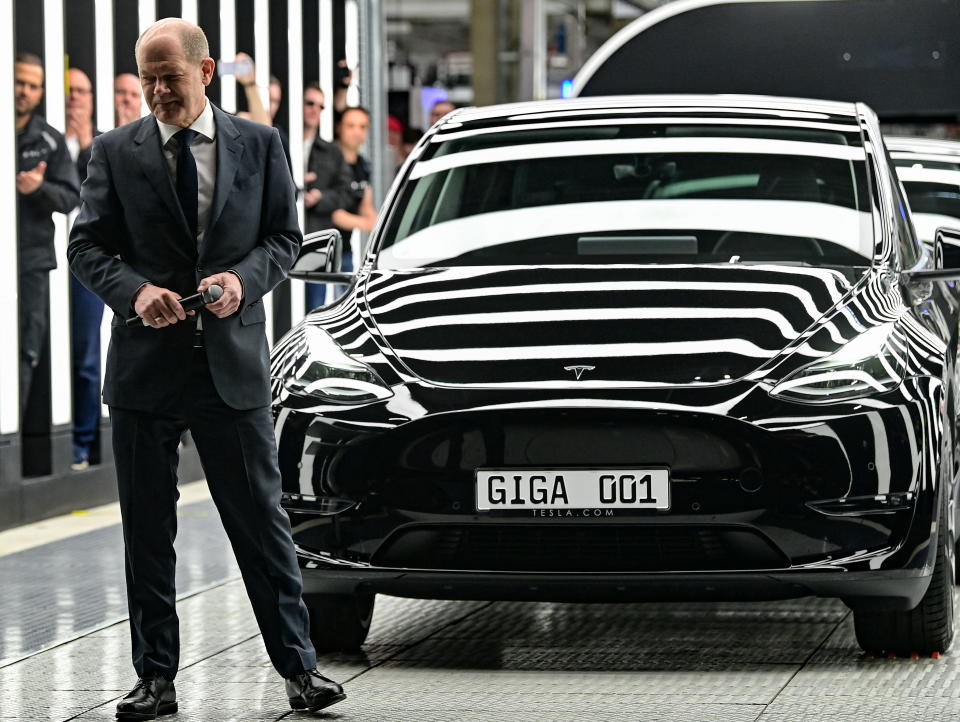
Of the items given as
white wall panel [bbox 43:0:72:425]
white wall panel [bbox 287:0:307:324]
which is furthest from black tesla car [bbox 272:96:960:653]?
white wall panel [bbox 287:0:307:324]

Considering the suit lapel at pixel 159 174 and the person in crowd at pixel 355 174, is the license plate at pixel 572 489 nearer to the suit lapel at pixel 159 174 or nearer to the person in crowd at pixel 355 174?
the suit lapel at pixel 159 174

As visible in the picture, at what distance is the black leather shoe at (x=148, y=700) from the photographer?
4.90 metres

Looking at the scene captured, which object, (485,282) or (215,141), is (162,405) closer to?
(215,141)

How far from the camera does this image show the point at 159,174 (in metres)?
4.81

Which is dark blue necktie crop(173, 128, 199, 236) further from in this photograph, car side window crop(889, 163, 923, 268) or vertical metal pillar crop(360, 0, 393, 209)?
vertical metal pillar crop(360, 0, 393, 209)

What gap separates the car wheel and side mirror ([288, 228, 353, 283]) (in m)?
1.95

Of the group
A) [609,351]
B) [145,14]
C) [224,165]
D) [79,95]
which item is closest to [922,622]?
[609,351]

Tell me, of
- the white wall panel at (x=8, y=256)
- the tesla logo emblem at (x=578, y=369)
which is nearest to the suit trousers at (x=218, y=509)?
the tesla logo emblem at (x=578, y=369)

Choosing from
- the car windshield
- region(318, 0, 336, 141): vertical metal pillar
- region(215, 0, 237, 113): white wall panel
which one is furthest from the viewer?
region(318, 0, 336, 141): vertical metal pillar

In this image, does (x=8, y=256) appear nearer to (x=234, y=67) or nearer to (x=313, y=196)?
(x=234, y=67)

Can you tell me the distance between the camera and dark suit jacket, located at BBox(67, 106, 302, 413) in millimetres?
4824

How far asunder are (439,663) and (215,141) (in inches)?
67.1

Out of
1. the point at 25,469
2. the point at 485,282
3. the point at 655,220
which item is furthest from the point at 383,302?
the point at 25,469

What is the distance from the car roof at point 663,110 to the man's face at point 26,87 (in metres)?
2.86
